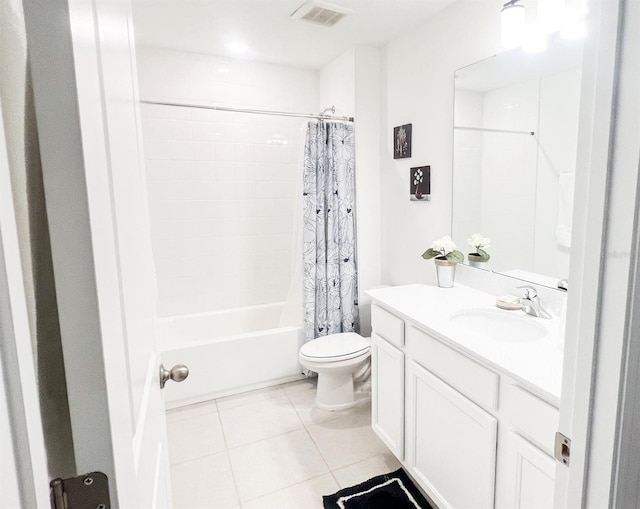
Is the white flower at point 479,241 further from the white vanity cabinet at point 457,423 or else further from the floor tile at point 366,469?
the floor tile at point 366,469

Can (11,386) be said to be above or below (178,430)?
above

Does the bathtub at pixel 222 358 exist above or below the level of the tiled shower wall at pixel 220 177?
below

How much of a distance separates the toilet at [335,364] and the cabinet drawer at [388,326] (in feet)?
1.47

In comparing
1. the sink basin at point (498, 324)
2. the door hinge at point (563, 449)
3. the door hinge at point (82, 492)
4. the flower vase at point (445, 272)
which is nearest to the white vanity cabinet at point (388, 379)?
the sink basin at point (498, 324)

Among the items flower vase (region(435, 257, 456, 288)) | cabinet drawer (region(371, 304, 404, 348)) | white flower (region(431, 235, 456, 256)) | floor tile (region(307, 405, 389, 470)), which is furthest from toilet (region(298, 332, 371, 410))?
white flower (region(431, 235, 456, 256))

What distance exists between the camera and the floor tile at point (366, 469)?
1874 mm

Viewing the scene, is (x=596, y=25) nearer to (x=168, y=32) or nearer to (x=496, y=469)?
(x=496, y=469)

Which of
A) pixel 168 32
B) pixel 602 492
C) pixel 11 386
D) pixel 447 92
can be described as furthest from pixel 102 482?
pixel 168 32

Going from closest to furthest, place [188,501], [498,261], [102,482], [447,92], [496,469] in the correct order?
[102,482]
[496,469]
[188,501]
[498,261]
[447,92]

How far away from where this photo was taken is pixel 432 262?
2389 mm

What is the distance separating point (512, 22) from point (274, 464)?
238 centimetres

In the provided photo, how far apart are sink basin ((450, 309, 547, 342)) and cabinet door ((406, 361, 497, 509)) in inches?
12.4

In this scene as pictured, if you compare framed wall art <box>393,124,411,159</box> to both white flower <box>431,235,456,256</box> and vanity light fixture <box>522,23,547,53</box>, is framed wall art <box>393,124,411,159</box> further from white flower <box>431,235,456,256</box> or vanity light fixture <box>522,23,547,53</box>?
vanity light fixture <box>522,23,547,53</box>

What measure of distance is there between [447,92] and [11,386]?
2.32m
